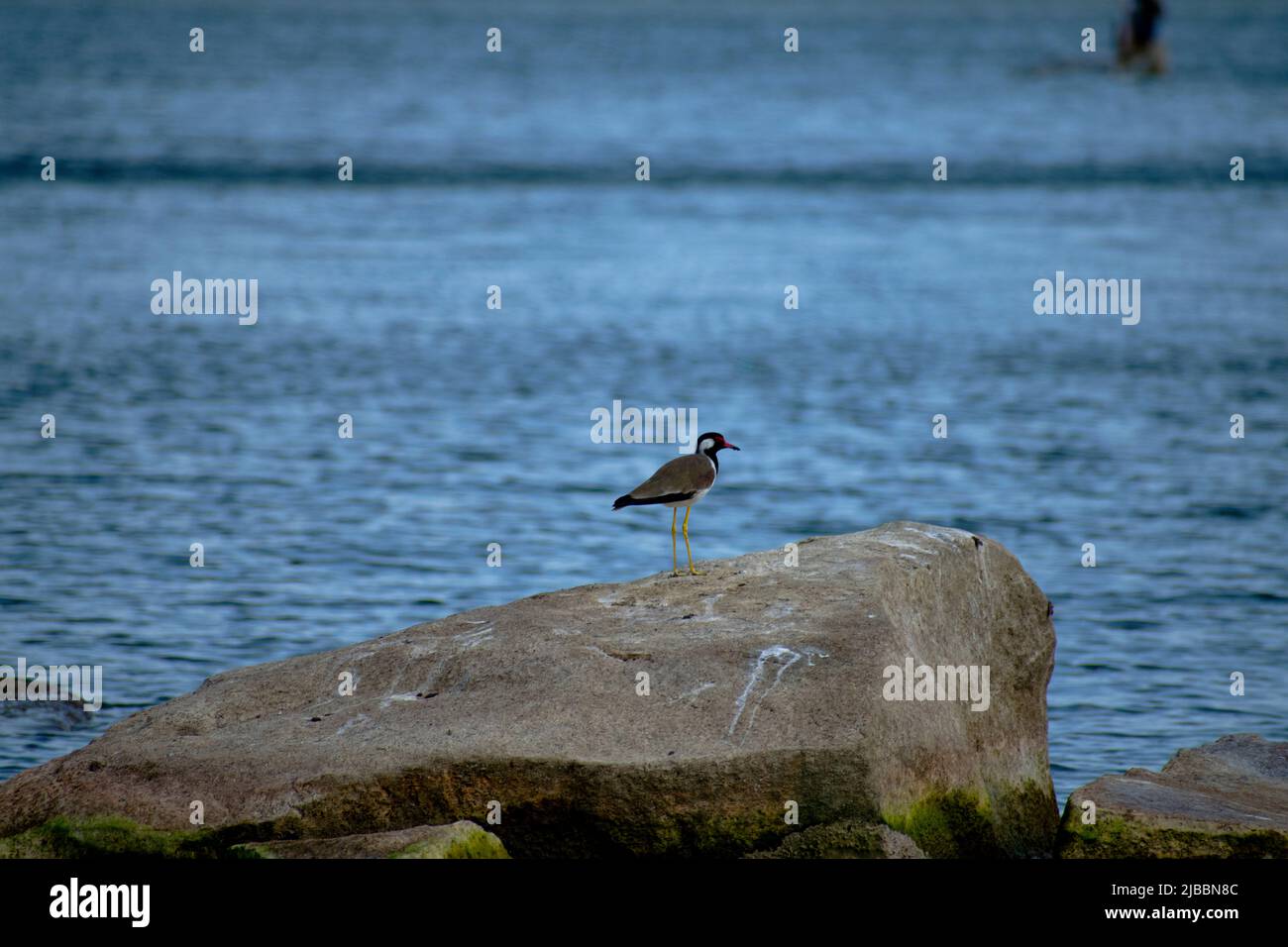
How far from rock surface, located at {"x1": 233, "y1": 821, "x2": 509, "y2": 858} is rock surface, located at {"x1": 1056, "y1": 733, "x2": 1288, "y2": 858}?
3936mm

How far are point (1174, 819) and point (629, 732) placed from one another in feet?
12.0

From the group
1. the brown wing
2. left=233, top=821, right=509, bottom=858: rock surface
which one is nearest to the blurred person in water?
the brown wing

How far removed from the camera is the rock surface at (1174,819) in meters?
11.5

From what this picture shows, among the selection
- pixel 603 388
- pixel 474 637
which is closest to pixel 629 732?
pixel 474 637

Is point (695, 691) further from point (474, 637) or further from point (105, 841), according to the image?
point (105, 841)

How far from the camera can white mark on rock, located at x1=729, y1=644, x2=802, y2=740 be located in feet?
36.7

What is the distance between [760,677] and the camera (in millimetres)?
11438

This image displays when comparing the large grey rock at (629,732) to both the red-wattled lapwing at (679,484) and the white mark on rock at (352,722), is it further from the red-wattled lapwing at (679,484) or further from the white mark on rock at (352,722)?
the red-wattled lapwing at (679,484)

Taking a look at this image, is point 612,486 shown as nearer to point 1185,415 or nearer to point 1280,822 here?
point 1185,415

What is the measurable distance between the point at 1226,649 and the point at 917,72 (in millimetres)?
127147

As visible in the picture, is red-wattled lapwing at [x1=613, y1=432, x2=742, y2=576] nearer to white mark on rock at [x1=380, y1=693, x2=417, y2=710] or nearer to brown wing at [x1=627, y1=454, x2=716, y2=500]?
brown wing at [x1=627, y1=454, x2=716, y2=500]

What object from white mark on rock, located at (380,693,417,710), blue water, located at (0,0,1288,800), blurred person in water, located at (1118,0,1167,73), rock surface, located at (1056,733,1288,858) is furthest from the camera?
blurred person in water, located at (1118,0,1167,73)

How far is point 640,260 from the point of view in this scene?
45.9 m

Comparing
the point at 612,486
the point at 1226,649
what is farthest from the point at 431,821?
the point at 612,486
